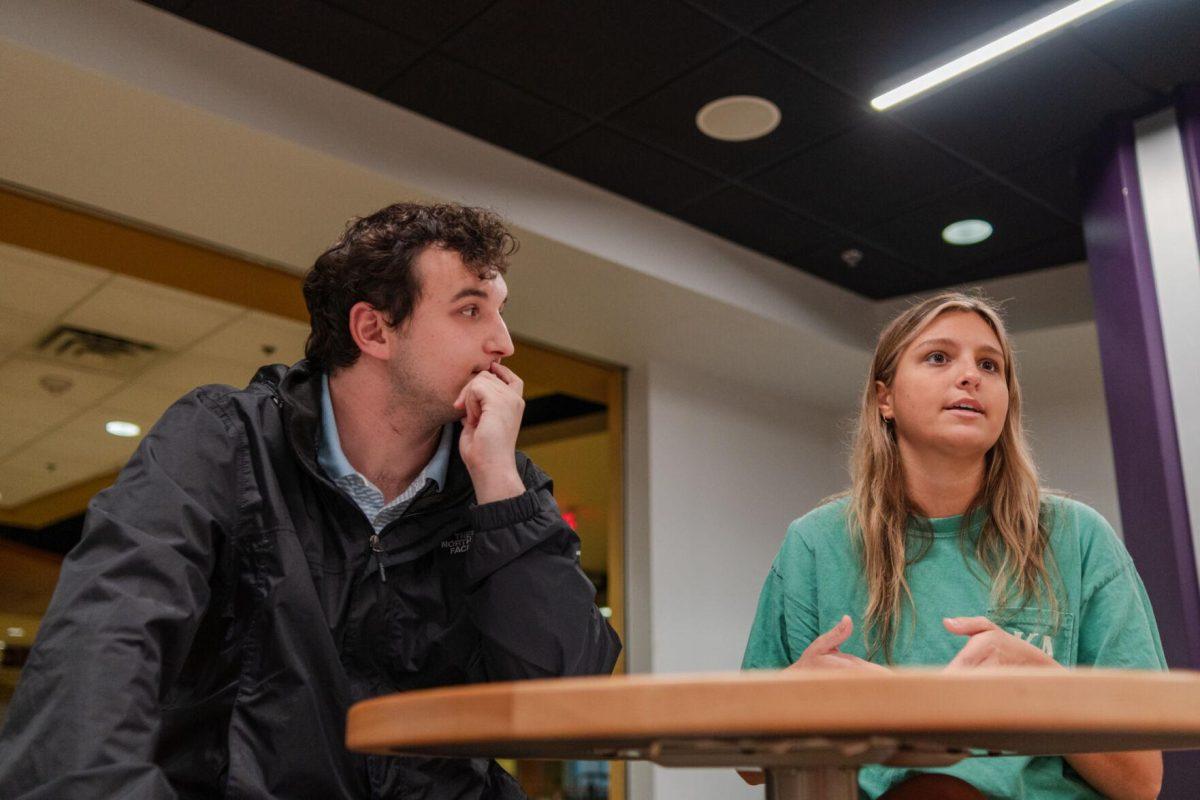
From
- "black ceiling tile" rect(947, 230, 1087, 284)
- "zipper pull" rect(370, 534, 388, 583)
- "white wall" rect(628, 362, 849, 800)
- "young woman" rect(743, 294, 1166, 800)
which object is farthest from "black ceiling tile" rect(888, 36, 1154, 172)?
"zipper pull" rect(370, 534, 388, 583)

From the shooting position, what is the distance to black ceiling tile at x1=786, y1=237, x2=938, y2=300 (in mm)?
4867

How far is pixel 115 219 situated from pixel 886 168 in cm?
284

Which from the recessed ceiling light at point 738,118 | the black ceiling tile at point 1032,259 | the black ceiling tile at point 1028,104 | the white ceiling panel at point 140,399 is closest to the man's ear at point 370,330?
the recessed ceiling light at point 738,118

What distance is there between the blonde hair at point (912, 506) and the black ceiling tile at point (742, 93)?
1.63 metres

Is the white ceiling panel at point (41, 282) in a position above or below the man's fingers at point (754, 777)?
above

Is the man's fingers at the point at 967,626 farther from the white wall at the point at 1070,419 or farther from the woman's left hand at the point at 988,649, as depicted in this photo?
the white wall at the point at 1070,419

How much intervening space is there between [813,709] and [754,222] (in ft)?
13.5

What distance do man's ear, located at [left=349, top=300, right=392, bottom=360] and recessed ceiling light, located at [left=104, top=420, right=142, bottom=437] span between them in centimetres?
299

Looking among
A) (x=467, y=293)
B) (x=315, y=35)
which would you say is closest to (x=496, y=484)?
(x=467, y=293)

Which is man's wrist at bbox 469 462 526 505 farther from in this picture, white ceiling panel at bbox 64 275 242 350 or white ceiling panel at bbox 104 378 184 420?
white ceiling panel at bbox 104 378 184 420

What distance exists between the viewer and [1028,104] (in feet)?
12.1

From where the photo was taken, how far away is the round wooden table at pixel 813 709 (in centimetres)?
60

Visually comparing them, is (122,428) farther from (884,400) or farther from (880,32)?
(884,400)

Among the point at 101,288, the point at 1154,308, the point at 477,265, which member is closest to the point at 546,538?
the point at 477,265
